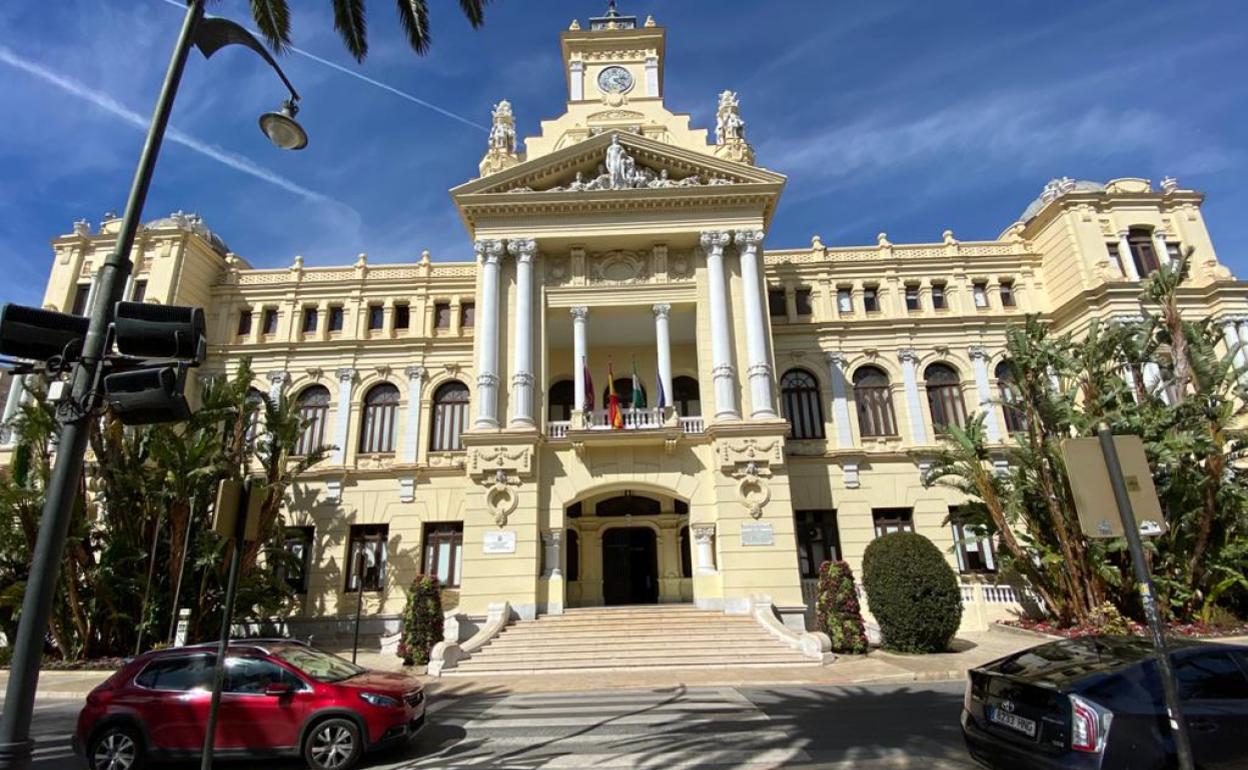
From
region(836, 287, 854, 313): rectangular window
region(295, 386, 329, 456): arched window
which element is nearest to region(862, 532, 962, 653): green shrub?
region(836, 287, 854, 313): rectangular window

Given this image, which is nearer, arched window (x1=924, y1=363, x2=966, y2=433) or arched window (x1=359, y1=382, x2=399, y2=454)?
arched window (x1=924, y1=363, x2=966, y2=433)

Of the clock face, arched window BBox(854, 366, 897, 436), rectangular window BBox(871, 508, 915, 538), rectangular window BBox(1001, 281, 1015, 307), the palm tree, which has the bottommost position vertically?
rectangular window BBox(871, 508, 915, 538)

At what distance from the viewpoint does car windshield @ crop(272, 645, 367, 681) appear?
28.8 ft

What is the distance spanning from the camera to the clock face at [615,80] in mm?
29844

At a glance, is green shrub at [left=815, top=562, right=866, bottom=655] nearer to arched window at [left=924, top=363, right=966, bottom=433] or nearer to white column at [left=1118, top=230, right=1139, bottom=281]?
arched window at [left=924, top=363, right=966, bottom=433]

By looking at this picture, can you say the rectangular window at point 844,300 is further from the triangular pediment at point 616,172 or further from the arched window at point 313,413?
the arched window at point 313,413

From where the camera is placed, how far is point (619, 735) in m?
9.29

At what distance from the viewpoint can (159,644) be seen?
1862 cm

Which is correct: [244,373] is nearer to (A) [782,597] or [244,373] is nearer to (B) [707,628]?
(B) [707,628]

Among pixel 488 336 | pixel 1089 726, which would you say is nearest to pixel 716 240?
pixel 488 336

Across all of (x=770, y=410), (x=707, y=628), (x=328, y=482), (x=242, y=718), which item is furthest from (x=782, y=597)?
(x=328, y=482)

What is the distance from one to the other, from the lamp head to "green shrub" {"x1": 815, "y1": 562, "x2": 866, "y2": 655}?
629 inches

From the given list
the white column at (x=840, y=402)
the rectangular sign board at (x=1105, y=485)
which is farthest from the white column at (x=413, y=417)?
the rectangular sign board at (x=1105, y=485)

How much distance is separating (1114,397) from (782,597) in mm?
11122
